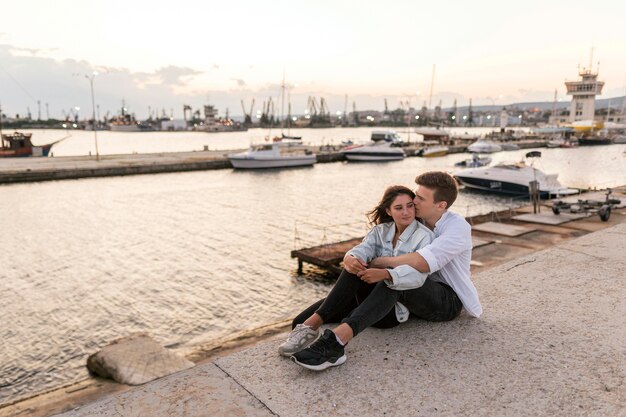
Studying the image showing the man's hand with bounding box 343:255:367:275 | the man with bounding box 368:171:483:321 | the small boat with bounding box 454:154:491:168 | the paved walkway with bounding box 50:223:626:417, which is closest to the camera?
the paved walkway with bounding box 50:223:626:417

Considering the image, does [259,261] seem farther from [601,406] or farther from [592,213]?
[601,406]

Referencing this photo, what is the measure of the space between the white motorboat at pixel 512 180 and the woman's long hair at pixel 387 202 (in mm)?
25292

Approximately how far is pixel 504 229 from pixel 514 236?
76cm

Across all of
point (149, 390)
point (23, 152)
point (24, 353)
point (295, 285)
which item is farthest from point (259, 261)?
point (23, 152)

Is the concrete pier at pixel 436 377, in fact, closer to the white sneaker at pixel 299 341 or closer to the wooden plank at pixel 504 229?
the white sneaker at pixel 299 341

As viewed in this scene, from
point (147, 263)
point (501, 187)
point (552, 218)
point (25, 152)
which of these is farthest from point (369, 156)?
point (147, 263)

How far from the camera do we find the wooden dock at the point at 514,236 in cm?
976

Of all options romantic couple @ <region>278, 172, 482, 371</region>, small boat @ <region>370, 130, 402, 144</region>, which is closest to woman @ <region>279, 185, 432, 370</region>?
romantic couple @ <region>278, 172, 482, 371</region>

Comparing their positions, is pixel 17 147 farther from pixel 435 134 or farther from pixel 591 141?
pixel 591 141

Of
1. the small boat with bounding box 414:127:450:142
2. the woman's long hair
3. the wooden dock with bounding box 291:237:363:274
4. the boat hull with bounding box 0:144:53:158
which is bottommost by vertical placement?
the wooden dock with bounding box 291:237:363:274

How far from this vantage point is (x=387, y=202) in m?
3.99

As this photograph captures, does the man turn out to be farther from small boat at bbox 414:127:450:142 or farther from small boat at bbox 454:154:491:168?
small boat at bbox 414:127:450:142

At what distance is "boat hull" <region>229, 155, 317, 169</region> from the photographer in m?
44.4

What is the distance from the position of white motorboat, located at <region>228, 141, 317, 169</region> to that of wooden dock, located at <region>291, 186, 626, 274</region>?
3183cm
